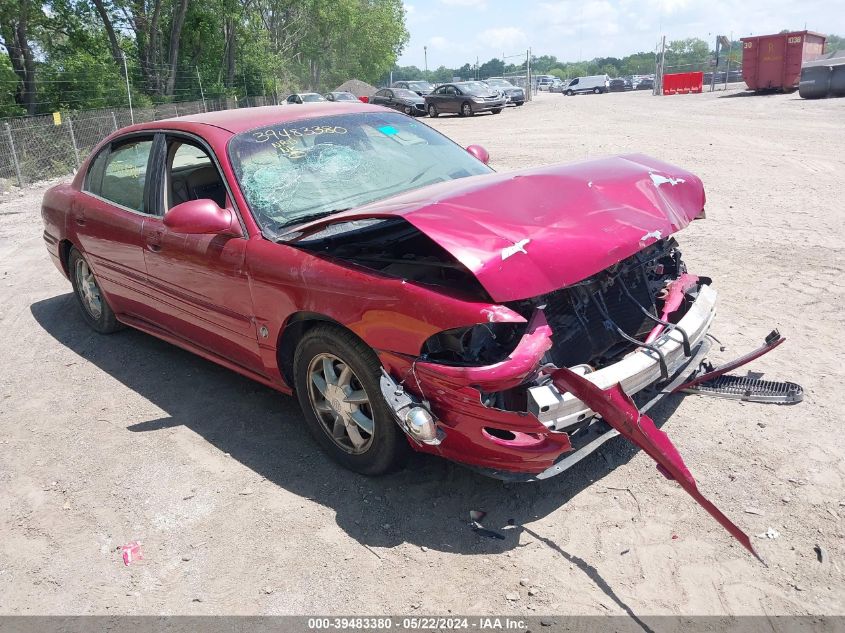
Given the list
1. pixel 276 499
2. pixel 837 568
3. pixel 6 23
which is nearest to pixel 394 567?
pixel 276 499

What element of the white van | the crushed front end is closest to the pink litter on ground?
the crushed front end

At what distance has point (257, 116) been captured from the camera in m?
4.38

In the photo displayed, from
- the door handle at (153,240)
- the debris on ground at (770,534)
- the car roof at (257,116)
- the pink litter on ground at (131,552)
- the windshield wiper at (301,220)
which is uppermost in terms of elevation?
the car roof at (257,116)

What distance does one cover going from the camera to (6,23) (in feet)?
71.1

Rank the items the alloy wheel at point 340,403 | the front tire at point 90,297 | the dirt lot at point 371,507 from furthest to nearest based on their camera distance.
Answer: the front tire at point 90,297 < the alloy wheel at point 340,403 < the dirt lot at point 371,507

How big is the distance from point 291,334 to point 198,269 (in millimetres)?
815

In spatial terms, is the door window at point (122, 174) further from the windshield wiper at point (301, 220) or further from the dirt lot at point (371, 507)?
the windshield wiper at point (301, 220)

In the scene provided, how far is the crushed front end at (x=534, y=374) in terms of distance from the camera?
2.85 meters

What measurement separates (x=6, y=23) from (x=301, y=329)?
23823mm

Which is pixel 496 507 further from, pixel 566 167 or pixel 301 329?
pixel 566 167

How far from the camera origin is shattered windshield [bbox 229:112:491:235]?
3.83 meters

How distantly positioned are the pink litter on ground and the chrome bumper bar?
6.20 ft

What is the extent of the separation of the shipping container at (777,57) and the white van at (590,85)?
24.4 metres

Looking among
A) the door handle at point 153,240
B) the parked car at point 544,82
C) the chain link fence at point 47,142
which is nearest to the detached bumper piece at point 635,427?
the door handle at point 153,240
